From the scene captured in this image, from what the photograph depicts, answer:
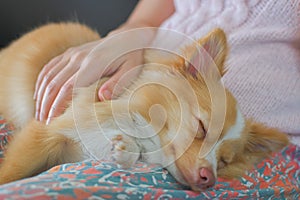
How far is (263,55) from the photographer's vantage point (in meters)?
1.31

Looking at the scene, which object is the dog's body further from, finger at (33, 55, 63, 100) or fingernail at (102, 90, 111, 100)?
finger at (33, 55, 63, 100)

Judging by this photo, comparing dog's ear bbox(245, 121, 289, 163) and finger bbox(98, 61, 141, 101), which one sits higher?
finger bbox(98, 61, 141, 101)

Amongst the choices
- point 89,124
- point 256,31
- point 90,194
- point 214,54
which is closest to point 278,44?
point 256,31

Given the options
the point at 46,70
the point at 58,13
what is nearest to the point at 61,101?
the point at 46,70

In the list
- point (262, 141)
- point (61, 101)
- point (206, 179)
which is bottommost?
point (262, 141)

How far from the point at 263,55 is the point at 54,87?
1.96ft

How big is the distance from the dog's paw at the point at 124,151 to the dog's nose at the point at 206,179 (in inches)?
6.1

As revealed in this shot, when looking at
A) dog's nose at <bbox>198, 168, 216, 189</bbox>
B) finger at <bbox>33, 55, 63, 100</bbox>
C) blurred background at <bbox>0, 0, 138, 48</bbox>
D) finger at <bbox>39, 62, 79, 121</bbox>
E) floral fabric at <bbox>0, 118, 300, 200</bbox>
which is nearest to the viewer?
floral fabric at <bbox>0, 118, 300, 200</bbox>

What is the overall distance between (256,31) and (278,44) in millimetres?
80

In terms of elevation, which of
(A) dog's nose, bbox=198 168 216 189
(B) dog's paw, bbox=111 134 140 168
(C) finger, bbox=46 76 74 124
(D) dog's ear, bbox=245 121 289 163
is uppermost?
(C) finger, bbox=46 76 74 124

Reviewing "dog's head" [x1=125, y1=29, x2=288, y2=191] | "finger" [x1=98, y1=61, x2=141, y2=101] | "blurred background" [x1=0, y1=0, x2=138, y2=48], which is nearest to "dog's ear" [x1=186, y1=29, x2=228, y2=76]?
"dog's head" [x1=125, y1=29, x2=288, y2=191]

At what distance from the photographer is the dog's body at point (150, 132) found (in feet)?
3.34

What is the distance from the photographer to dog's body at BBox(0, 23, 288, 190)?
1.02 meters

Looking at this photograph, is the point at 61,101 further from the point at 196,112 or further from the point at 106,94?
the point at 196,112
